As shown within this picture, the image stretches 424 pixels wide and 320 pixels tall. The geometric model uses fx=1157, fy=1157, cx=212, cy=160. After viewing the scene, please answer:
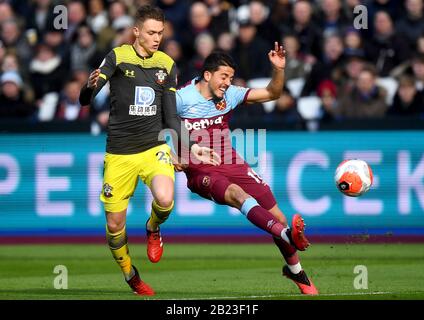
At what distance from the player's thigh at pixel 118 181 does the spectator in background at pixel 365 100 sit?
7.07 metres

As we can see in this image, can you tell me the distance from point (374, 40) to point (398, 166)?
2.87m

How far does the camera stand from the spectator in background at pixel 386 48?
730 inches

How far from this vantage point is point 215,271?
13914 mm

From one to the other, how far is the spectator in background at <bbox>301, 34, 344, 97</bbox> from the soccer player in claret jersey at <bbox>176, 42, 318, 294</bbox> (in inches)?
246

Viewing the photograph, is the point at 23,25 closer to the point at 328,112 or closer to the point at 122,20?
the point at 122,20

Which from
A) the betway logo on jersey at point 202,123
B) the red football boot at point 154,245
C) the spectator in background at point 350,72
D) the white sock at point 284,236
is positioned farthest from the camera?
the spectator in background at point 350,72

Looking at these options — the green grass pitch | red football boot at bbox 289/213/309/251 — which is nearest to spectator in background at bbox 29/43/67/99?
the green grass pitch

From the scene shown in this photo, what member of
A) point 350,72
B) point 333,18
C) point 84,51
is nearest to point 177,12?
point 84,51

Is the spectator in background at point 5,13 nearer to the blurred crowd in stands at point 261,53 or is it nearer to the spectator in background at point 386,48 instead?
the blurred crowd in stands at point 261,53

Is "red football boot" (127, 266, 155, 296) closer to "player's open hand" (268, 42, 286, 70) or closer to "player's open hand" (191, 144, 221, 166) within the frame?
"player's open hand" (191, 144, 221, 166)

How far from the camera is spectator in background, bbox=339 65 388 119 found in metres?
17.8

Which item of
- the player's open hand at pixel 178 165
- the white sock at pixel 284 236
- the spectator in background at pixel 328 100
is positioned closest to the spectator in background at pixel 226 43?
the spectator in background at pixel 328 100

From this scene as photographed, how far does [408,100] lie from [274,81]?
6.32 metres

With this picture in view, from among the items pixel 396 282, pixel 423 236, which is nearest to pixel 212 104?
pixel 396 282
